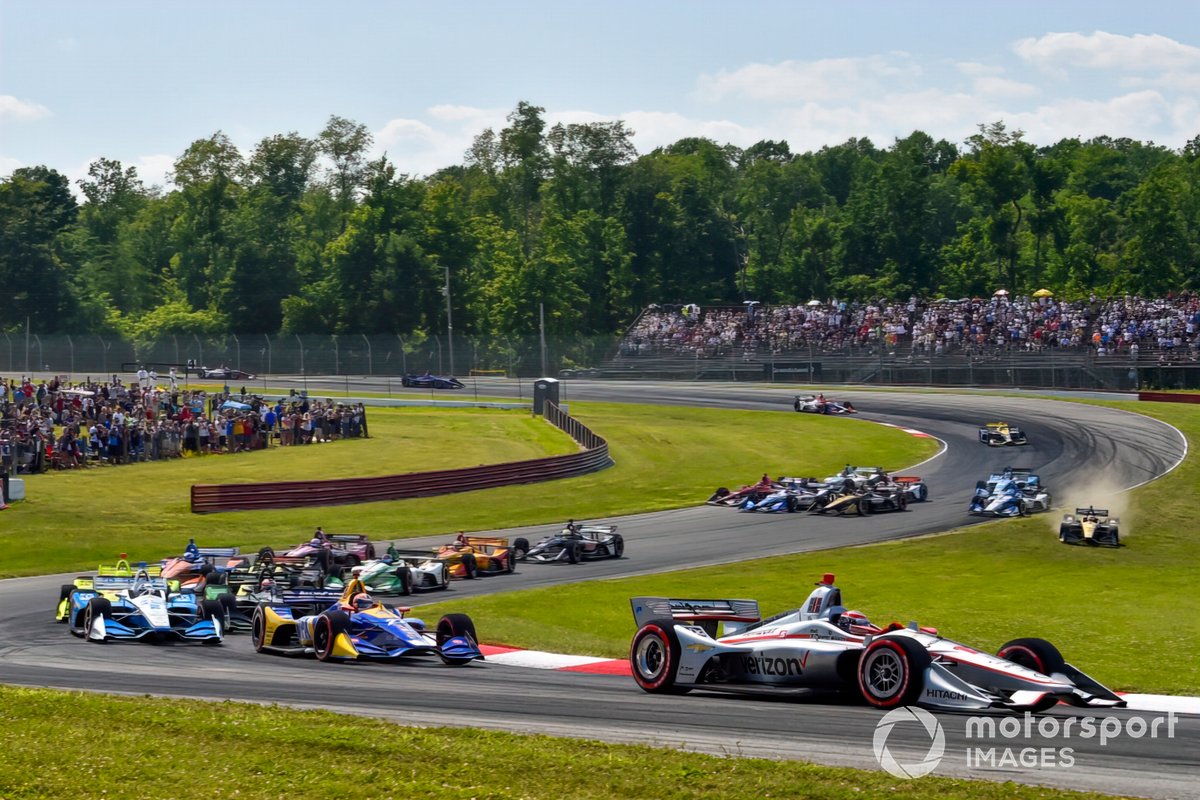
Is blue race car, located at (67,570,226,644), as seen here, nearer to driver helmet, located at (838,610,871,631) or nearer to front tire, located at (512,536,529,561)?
driver helmet, located at (838,610,871,631)

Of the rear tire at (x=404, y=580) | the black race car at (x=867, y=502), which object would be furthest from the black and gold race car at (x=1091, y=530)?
the rear tire at (x=404, y=580)

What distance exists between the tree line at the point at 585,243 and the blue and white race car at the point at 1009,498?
57438mm

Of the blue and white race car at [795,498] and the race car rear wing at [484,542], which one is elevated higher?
the race car rear wing at [484,542]

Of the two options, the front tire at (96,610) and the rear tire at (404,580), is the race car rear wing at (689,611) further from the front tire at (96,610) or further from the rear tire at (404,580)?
the rear tire at (404,580)

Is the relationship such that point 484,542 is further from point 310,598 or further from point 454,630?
point 454,630

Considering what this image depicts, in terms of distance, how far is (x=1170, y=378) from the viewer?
64.5m

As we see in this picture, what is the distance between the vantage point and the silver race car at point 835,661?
1272 cm

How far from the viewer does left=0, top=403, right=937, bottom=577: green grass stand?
118ft

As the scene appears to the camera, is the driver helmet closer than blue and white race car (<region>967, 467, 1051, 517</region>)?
Yes

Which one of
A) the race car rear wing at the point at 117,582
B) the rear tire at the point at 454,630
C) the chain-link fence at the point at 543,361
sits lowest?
the race car rear wing at the point at 117,582

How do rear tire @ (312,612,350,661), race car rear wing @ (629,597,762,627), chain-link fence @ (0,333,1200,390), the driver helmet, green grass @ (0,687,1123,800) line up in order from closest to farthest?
green grass @ (0,687,1123,800)
the driver helmet
race car rear wing @ (629,597,762,627)
rear tire @ (312,612,350,661)
chain-link fence @ (0,333,1200,390)

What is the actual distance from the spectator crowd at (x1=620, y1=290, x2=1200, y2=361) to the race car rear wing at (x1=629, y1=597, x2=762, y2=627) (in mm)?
54908

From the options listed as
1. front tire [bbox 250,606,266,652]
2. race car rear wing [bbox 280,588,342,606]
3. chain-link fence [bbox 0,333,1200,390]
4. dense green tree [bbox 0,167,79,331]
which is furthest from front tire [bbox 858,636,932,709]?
dense green tree [bbox 0,167,79,331]

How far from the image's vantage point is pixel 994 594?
2725 centimetres
